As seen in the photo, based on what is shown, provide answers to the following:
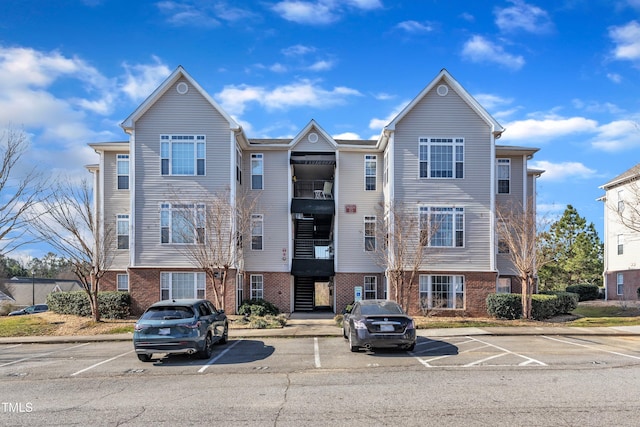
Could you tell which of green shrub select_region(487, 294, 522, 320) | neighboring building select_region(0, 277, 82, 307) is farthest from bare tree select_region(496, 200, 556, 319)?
neighboring building select_region(0, 277, 82, 307)

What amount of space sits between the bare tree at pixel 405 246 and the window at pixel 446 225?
0.37 metres

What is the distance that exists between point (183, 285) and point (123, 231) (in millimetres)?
5568

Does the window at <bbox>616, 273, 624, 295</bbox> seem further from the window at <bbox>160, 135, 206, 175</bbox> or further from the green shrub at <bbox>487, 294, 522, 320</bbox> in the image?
the window at <bbox>160, 135, 206, 175</bbox>

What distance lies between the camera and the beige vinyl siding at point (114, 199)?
1144 inches

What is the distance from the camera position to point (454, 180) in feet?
86.6

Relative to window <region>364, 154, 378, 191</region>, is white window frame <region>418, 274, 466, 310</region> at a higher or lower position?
lower

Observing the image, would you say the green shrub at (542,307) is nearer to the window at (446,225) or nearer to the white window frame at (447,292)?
the white window frame at (447,292)

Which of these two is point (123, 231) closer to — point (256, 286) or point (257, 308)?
point (256, 286)

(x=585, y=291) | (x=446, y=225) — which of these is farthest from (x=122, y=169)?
(x=585, y=291)

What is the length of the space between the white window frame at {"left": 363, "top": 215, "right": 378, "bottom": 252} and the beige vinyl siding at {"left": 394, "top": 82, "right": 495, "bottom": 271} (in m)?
3.17

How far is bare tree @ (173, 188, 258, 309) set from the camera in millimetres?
24328

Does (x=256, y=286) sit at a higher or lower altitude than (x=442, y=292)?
higher

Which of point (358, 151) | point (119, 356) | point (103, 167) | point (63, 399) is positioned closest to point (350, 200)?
point (358, 151)

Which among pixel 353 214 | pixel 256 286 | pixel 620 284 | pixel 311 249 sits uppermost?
pixel 353 214
